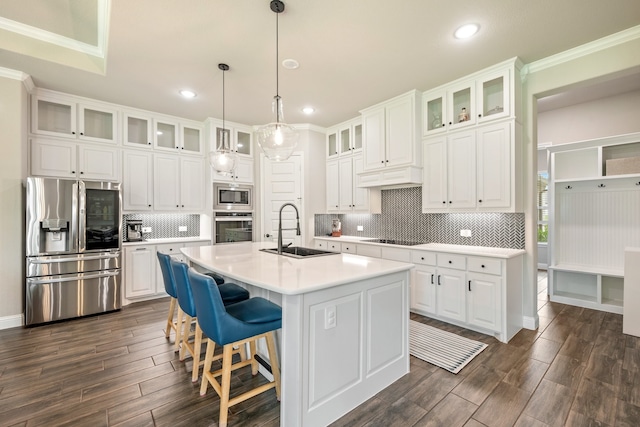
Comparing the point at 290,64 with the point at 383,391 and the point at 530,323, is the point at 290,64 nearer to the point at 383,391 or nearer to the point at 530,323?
the point at 383,391

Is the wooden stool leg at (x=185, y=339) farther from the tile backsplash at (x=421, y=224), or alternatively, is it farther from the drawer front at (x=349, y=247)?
the tile backsplash at (x=421, y=224)

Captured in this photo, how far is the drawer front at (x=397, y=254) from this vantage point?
368cm

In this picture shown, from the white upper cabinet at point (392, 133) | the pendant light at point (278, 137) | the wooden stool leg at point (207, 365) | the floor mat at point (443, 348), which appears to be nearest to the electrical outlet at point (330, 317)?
the wooden stool leg at point (207, 365)

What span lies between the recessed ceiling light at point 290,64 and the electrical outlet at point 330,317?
245 centimetres

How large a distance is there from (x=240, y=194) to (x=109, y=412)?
3564 millimetres

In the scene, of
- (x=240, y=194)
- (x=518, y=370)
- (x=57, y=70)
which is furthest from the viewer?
(x=240, y=194)

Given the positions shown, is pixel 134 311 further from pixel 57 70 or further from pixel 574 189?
pixel 574 189

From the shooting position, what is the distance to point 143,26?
2.39 metres

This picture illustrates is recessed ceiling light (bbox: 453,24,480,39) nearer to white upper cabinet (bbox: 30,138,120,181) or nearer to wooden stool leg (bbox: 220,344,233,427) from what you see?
wooden stool leg (bbox: 220,344,233,427)

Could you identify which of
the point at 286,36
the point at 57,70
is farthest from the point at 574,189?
the point at 57,70

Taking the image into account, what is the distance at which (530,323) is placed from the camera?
3.15m

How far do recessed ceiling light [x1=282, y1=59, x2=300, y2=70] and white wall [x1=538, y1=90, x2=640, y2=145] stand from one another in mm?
4424

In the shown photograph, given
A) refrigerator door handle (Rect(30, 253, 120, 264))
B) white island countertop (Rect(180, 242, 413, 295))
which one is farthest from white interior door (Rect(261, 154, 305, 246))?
white island countertop (Rect(180, 242, 413, 295))

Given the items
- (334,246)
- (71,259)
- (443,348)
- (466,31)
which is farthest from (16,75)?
(443,348)
